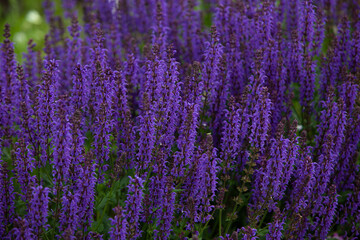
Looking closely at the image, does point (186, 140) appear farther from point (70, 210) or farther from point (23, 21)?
point (23, 21)

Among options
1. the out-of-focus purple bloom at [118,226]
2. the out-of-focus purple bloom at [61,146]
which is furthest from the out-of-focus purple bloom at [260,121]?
the out-of-focus purple bloom at [61,146]

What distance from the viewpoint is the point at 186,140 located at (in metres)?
4.55

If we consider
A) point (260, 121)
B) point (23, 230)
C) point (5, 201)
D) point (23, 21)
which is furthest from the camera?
point (23, 21)

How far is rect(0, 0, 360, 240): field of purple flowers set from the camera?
4395 millimetres

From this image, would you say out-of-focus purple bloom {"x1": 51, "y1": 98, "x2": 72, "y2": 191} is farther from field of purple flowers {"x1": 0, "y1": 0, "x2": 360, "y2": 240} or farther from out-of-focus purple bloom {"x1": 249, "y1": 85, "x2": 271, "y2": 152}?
out-of-focus purple bloom {"x1": 249, "y1": 85, "x2": 271, "y2": 152}

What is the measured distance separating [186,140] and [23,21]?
38.6ft

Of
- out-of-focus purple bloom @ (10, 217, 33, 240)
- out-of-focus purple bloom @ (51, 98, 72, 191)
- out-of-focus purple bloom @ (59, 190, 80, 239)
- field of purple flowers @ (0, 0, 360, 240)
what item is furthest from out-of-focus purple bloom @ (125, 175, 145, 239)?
out-of-focus purple bloom @ (10, 217, 33, 240)

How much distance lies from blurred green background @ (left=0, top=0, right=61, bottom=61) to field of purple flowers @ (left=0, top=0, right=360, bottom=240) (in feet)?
20.0

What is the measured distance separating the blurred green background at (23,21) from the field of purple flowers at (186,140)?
20.0ft

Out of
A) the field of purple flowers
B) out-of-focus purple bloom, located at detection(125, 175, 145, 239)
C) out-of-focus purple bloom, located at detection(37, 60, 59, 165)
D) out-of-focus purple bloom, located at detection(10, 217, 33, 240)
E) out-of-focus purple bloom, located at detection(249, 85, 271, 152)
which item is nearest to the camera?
out-of-focus purple bloom, located at detection(10, 217, 33, 240)

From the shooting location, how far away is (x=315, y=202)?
510cm

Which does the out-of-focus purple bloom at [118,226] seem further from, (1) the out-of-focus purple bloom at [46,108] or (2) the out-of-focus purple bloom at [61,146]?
(1) the out-of-focus purple bloom at [46,108]

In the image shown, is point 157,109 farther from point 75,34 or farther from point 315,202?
point 75,34

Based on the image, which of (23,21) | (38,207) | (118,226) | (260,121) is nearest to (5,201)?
(38,207)
